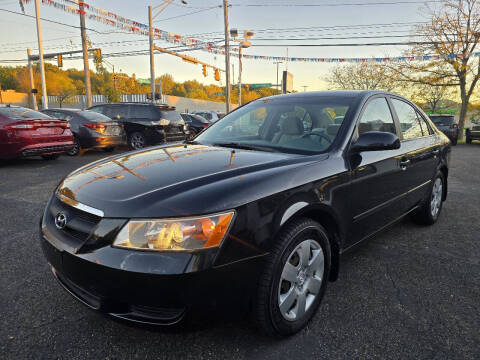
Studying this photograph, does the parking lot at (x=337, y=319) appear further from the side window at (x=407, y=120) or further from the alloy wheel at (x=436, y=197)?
the side window at (x=407, y=120)

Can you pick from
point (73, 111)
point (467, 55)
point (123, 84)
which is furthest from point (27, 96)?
point (467, 55)

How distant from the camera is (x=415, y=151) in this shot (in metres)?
3.31

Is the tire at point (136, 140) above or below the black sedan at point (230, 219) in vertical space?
below

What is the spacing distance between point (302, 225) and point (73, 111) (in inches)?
388

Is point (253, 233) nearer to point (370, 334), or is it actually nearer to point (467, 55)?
point (370, 334)

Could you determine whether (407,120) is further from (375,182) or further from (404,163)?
(375,182)

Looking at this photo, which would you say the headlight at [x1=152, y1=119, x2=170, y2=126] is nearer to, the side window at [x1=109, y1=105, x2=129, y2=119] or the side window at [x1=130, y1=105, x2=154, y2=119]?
the side window at [x1=130, y1=105, x2=154, y2=119]

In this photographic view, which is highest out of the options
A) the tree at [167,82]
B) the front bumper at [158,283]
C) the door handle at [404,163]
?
the tree at [167,82]

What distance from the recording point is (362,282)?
267cm

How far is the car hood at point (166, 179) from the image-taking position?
1626 millimetres

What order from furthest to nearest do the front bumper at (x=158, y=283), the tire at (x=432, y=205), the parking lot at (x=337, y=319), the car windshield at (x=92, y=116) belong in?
the car windshield at (x=92, y=116)
the tire at (x=432, y=205)
the parking lot at (x=337, y=319)
the front bumper at (x=158, y=283)

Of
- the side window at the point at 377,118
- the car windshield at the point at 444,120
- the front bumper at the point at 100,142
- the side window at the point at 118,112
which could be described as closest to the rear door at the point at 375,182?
the side window at the point at 377,118

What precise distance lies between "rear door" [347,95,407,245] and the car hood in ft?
1.77

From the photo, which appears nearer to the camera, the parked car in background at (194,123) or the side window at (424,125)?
the side window at (424,125)
